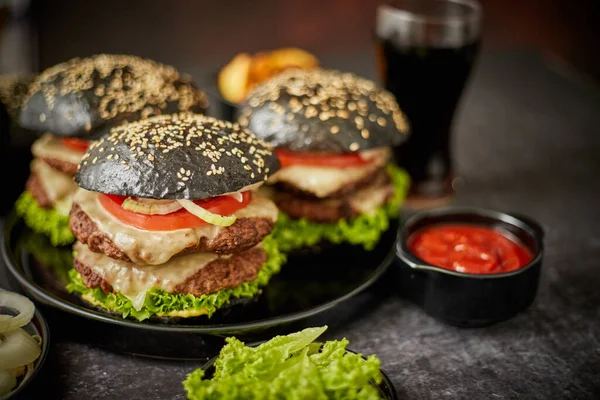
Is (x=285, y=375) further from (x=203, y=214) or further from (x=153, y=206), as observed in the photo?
(x=153, y=206)

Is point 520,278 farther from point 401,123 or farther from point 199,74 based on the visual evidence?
point 199,74

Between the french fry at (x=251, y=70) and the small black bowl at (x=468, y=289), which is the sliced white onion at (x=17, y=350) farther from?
the french fry at (x=251, y=70)

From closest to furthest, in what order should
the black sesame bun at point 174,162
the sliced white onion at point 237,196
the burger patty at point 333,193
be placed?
1. the black sesame bun at point 174,162
2. the sliced white onion at point 237,196
3. the burger patty at point 333,193

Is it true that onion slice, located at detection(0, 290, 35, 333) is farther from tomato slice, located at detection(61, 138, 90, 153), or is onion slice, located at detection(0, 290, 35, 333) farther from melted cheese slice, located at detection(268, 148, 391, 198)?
melted cheese slice, located at detection(268, 148, 391, 198)

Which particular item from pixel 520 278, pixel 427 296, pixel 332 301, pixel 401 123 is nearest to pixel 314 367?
pixel 332 301

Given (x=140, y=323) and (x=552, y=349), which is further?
(x=552, y=349)

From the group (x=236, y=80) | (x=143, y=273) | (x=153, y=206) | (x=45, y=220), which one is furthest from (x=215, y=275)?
(x=236, y=80)

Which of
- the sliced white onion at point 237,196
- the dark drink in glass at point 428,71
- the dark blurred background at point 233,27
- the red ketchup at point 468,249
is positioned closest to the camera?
the sliced white onion at point 237,196

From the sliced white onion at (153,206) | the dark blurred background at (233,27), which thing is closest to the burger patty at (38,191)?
the sliced white onion at (153,206)
